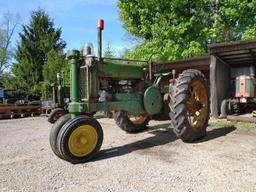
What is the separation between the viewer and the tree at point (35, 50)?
25656mm

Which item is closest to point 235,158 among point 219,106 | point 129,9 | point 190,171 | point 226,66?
point 190,171

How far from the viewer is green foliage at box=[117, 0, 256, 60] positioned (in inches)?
680

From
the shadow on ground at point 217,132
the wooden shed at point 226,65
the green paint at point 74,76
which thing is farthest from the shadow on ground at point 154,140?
the wooden shed at point 226,65

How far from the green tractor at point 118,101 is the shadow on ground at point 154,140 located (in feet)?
1.03

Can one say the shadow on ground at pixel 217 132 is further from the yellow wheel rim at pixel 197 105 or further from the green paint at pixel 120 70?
the green paint at pixel 120 70

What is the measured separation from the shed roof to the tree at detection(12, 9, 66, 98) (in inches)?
563

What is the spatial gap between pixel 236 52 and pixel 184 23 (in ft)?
22.3

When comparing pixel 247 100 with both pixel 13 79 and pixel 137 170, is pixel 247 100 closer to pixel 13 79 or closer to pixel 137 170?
pixel 137 170

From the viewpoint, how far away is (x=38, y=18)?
27.8m

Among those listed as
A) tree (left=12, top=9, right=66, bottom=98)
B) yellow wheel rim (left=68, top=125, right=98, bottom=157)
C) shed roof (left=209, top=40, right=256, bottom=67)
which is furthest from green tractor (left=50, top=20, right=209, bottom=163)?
tree (left=12, top=9, right=66, bottom=98)

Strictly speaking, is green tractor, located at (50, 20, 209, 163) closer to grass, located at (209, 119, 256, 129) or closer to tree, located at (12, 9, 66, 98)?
grass, located at (209, 119, 256, 129)

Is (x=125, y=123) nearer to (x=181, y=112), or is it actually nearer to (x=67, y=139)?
(x=181, y=112)

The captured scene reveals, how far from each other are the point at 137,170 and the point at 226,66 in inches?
343

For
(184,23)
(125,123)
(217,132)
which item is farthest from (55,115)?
(184,23)
